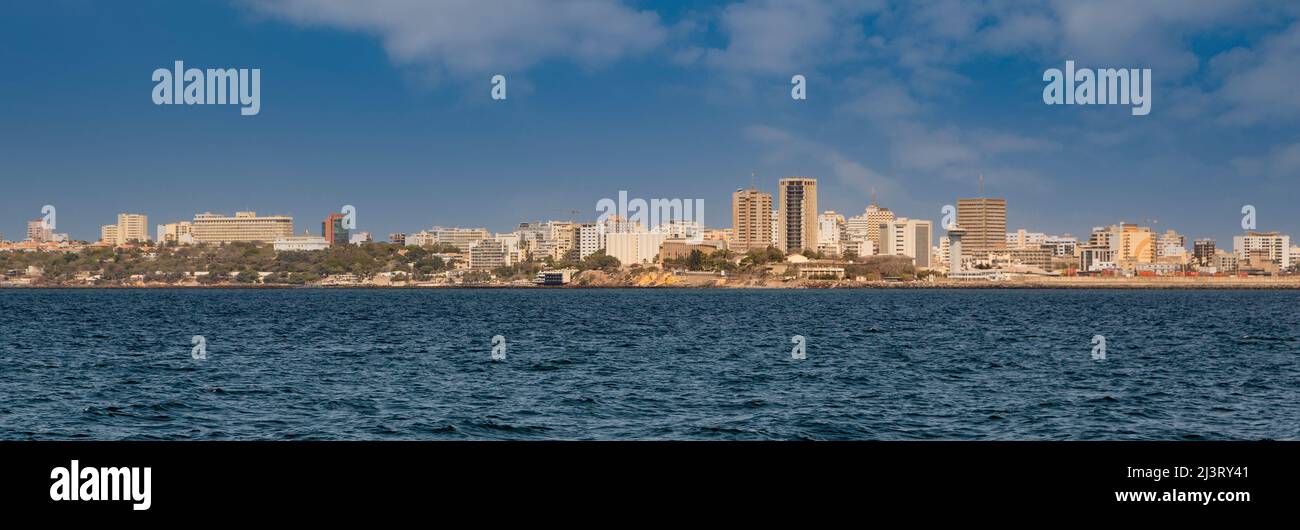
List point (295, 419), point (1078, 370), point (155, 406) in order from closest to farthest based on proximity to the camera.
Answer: point (295, 419) < point (155, 406) < point (1078, 370)

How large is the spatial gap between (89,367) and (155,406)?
1154 cm

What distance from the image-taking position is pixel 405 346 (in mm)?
43438

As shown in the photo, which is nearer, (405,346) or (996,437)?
(996,437)
